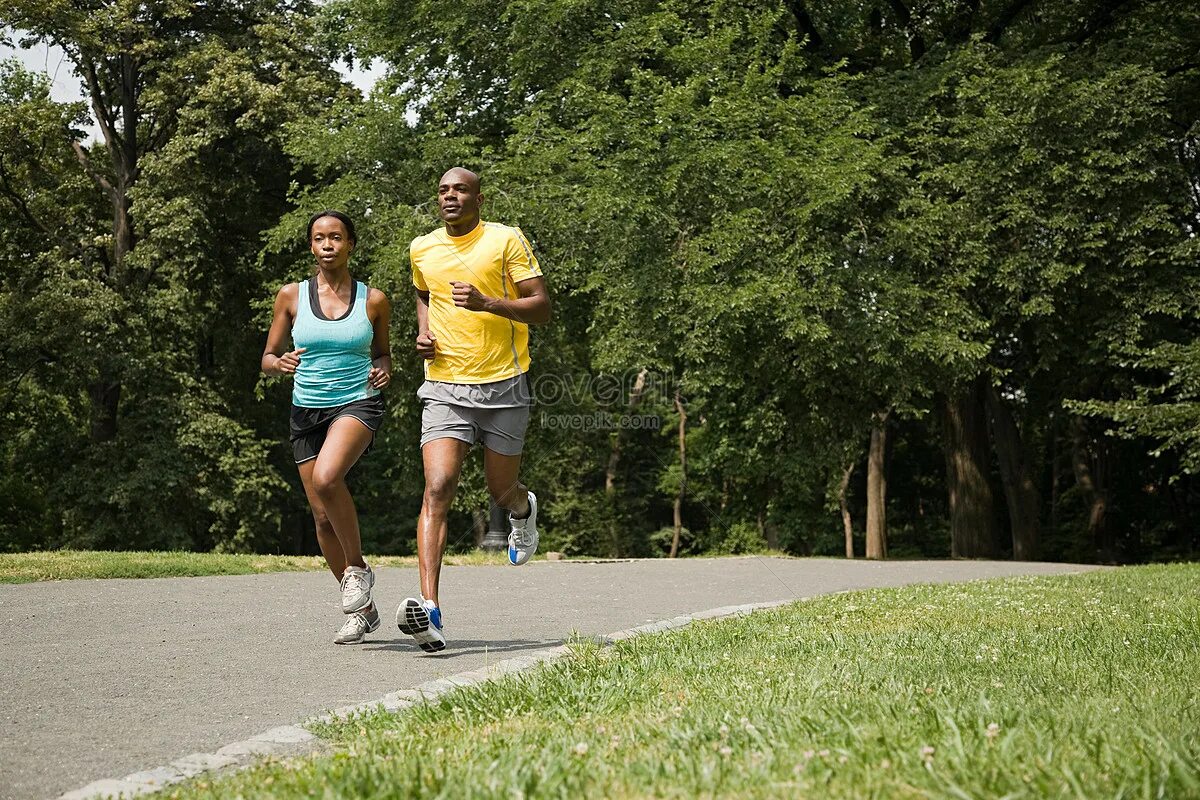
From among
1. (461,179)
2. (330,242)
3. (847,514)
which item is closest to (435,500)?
(330,242)

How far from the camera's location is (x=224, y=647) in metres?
6.32

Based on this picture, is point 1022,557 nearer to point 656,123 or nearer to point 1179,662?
point 656,123

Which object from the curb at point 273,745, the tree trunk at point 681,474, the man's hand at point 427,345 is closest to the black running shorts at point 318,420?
the man's hand at point 427,345

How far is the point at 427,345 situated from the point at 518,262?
0.64m

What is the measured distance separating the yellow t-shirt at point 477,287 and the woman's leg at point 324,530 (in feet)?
2.70

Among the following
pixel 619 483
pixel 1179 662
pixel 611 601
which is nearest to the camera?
pixel 1179 662

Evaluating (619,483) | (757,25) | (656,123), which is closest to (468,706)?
(656,123)

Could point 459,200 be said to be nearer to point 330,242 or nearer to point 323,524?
point 330,242

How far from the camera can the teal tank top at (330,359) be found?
6.45 meters

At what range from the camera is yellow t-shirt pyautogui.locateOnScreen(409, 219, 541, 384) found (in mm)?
6352

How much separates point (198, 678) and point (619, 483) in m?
40.7

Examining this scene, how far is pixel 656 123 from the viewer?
19.2 m

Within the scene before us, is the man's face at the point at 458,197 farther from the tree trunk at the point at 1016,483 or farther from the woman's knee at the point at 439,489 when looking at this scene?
the tree trunk at the point at 1016,483

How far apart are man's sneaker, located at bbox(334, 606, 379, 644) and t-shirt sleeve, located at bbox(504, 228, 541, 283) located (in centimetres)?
188
